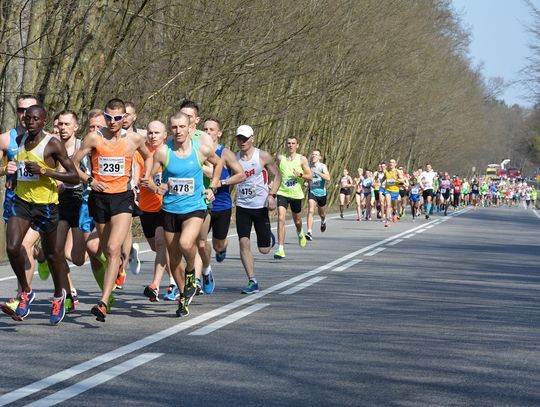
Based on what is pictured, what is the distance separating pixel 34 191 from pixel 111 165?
83cm

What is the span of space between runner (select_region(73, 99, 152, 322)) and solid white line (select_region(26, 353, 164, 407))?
2.43 metres

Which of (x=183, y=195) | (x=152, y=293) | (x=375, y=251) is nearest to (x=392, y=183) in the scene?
(x=375, y=251)

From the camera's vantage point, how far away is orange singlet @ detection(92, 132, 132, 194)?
10.9 meters

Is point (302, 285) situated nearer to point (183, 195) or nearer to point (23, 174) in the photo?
point (183, 195)

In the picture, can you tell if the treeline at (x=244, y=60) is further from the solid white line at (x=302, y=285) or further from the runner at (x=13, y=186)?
the runner at (x=13, y=186)

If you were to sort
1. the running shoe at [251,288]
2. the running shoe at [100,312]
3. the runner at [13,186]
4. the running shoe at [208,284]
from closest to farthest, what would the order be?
the running shoe at [100,312] < the runner at [13,186] < the running shoe at [208,284] < the running shoe at [251,288]

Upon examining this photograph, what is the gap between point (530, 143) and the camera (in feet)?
473

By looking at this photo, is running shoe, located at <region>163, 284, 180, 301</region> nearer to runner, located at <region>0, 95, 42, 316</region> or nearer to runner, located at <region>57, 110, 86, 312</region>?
runner, located at <region>57, 110, 86, 312</region>

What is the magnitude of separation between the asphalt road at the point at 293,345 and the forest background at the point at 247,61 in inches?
234

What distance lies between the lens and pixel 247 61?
28219 mm

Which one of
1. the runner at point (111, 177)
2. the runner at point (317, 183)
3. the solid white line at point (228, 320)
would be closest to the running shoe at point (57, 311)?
the runner at point (111, 177)

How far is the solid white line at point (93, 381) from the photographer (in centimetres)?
682

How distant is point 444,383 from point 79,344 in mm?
2638

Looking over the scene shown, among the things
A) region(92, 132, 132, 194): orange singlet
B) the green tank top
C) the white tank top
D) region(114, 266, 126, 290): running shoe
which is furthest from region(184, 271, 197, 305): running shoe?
the green tank top
